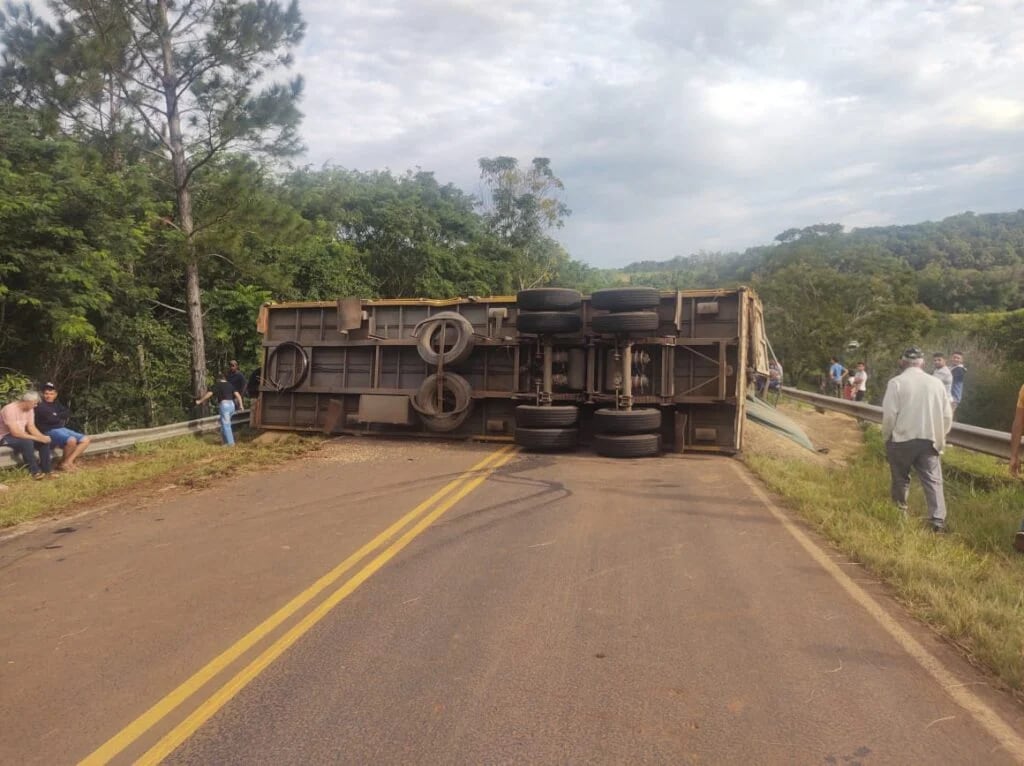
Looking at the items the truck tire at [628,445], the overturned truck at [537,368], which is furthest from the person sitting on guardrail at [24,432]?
the truck tire at [628,445]

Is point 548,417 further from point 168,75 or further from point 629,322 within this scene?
point 168,75

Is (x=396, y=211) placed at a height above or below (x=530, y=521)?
above

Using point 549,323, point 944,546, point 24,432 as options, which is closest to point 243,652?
point 944,546

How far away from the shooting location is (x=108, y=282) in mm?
16734

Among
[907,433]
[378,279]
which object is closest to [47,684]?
[907,433]

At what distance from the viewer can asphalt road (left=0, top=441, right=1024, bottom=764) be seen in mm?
2996

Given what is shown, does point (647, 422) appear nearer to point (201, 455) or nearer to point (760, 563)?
point (760, 563)

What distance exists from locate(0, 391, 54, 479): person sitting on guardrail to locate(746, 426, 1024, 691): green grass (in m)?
9.83

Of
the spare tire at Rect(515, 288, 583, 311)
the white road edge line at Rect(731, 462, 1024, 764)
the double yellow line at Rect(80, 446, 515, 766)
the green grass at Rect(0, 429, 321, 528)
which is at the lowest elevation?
the green grass at Rect(0, 429, 321, 528)

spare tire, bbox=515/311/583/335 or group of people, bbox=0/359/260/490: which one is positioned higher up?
spare tire, bbox=515/311/583/335

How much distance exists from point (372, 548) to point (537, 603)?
73.8 inches

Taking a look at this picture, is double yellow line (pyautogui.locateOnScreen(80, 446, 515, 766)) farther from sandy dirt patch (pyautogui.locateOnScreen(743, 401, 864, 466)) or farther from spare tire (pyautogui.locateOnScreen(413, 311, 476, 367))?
sandy dirt patch (pyautogui.locateOnScreen(743, 401, 864, 466))

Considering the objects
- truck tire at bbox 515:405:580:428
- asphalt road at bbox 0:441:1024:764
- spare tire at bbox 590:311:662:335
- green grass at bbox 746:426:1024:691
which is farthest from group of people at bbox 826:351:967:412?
asphalt road at bbox 0:441:1024:764

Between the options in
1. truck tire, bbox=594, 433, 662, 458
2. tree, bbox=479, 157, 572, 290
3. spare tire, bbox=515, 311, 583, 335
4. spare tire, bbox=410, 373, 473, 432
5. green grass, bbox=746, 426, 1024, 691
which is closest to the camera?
green grass, bbox=746, 426, 1024, 691
